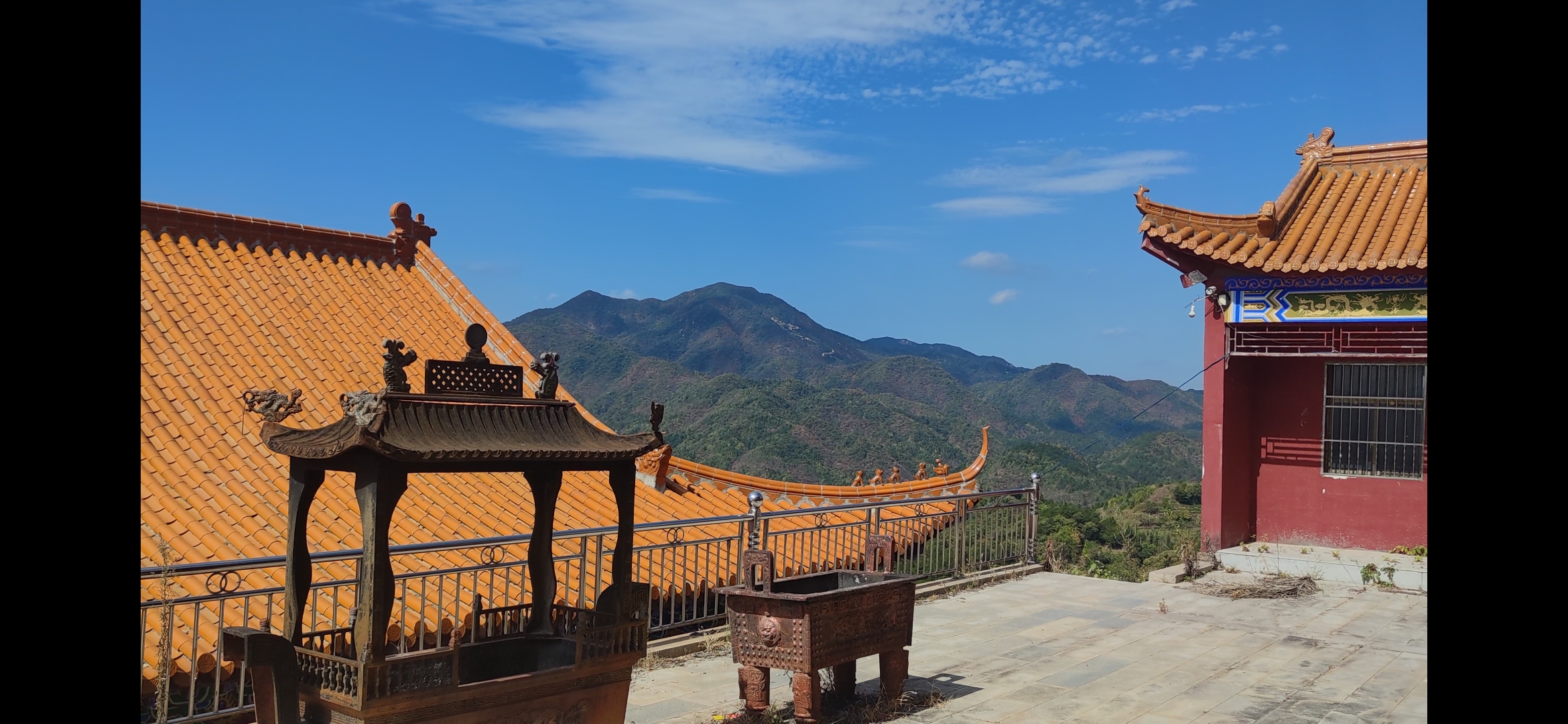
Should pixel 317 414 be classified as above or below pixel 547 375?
below

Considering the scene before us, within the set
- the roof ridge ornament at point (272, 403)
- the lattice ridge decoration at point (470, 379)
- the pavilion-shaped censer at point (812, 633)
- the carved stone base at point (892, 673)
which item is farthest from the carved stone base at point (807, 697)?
the roof ridge ornament at point (272, 403)

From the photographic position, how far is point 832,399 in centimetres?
4759

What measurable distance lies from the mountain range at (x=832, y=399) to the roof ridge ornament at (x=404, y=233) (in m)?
13.9

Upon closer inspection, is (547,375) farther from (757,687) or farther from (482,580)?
(482,580)

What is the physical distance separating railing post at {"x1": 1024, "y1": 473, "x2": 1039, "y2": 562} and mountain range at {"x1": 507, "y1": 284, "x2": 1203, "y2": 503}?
1200 cm

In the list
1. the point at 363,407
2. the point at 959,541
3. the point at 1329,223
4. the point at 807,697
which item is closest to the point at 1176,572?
the point at 959,541

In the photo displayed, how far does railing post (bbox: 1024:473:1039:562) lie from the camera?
Answer: 11844mm

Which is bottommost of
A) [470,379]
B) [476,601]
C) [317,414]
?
[476,601]

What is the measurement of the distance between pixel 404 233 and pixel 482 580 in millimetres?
5397

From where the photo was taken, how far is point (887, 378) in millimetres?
62344

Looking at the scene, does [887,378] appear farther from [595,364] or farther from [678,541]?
[678,541]

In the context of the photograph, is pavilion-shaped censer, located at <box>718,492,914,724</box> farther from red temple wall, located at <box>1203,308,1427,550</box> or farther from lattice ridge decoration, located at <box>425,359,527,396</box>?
red temple wall, located at <box>1203,308,1427,550</box>

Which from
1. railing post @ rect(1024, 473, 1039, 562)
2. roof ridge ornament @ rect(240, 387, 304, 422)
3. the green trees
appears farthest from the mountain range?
roof ridge ornament @ rect(240, 387, 304, 422)

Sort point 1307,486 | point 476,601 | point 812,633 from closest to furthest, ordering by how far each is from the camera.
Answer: point 476,601 < point 812,633 < point 1307,486
